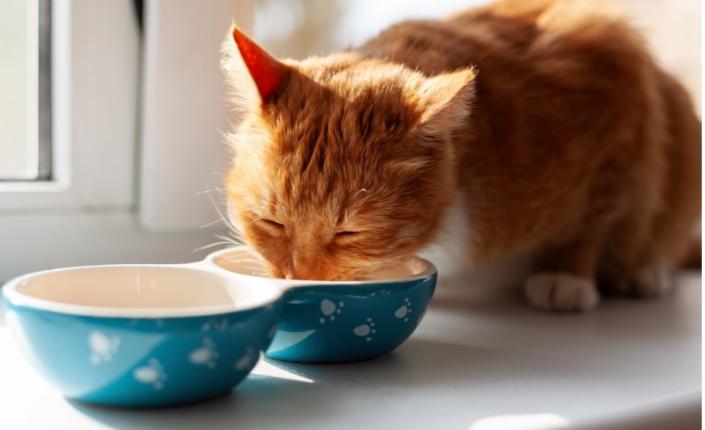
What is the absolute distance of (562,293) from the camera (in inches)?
50.2

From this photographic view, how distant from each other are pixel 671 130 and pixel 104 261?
1.02m

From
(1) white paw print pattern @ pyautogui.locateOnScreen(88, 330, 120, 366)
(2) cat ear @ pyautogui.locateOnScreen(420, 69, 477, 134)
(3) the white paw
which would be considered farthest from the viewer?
(3) the white paw

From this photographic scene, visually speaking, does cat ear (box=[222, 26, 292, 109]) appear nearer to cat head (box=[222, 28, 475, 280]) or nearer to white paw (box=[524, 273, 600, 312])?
cat head (box=[222, 28, 475, 280])

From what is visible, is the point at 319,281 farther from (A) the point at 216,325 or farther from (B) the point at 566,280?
(B) the point at 566,280

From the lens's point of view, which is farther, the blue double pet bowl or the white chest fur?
the white chest fur

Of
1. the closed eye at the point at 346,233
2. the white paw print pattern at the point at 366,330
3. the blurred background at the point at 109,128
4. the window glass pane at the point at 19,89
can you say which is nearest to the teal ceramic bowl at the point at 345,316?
the white paw print pattern at the point at 366,330

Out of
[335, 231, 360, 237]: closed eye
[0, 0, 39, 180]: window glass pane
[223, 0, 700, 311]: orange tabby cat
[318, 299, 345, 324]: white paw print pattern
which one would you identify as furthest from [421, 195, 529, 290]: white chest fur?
[0, 0, 39, 180]: window glass pane

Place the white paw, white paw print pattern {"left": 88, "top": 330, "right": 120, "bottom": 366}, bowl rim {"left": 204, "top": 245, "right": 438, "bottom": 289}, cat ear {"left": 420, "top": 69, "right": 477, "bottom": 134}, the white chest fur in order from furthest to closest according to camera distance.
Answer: the white paw, the white chest fur, cat ear {"left": 420, "top": 69, "right": 477, "bottom": 134}, bowl rim {"left": 204, "top": 245, "right": 438, "bottom": 289}, white paw print pattern {"left": 88, "top": 330, "right": 120, "bottom": 366}

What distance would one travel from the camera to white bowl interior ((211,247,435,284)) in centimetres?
93

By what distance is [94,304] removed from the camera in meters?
0.81

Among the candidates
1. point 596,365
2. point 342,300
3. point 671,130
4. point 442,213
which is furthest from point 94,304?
point 671,130

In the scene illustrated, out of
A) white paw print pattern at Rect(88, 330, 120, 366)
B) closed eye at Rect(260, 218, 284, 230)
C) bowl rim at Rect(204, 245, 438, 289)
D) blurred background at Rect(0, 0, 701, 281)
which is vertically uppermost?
blurred background at Rect(0, 0, 701, 281)

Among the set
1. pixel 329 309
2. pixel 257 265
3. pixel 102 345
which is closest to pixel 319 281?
pixel 329 309

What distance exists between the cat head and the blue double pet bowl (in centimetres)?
7
